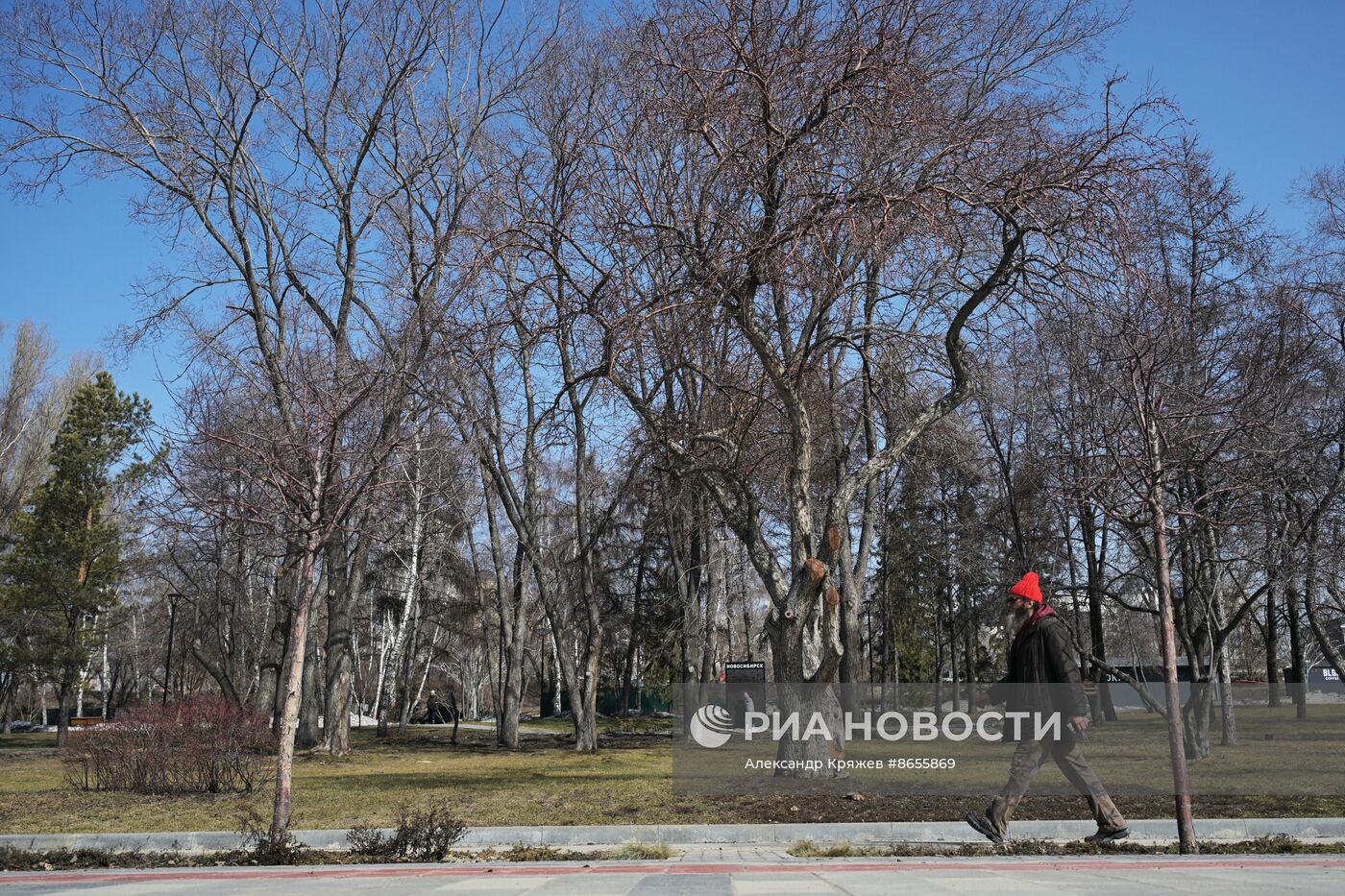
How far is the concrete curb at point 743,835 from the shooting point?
392 inches

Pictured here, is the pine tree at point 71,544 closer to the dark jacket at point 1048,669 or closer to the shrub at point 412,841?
the shrub at point 412,841

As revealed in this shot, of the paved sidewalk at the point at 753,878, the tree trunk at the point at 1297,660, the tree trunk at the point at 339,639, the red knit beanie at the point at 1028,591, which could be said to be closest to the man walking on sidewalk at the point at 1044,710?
the red knit beanie at the point at 1028,591

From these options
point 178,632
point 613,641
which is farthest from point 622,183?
point 178,632

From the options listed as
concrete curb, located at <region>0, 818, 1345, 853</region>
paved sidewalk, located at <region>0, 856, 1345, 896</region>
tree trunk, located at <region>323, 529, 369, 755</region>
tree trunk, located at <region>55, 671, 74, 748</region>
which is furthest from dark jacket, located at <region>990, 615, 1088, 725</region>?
tree trunk, located at <region>55, 671, 74, 748</region>

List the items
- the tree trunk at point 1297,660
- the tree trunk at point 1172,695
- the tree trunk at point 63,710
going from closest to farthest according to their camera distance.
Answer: the tree trunk at point 1172,695
the tree trunk at point 1297,660
the tree trunk at point 63,710

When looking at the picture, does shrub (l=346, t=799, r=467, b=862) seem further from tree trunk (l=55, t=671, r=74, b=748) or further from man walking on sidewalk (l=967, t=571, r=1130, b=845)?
tree trunk (l=55, t=671, r=74, b=748)

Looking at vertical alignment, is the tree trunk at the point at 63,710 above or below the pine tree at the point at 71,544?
below

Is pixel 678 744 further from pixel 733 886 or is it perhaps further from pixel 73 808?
pixel 733 886

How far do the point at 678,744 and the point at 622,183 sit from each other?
46.7ft

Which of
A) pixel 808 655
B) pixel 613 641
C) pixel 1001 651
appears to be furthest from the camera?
pixel 1001 651

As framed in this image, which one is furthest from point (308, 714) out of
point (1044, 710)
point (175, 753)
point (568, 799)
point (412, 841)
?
point (1044, 710)

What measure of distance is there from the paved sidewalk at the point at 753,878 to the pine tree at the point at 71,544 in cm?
3664

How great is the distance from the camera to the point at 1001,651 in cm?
5459

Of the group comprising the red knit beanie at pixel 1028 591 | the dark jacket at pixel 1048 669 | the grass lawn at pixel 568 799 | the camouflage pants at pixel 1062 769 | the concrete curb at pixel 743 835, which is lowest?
the grass lawn at pixel 568 799
